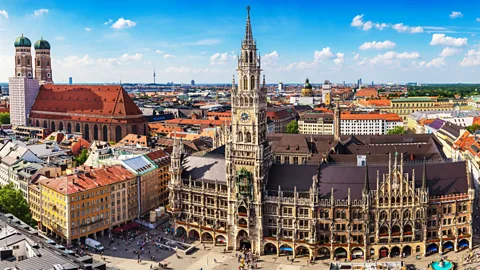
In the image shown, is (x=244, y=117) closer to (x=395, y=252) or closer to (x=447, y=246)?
(x=395, y=252)

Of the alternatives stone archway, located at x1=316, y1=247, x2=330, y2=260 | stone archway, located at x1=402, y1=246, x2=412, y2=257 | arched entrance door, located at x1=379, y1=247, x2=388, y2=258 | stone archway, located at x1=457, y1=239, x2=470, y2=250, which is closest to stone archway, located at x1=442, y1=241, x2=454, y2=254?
stone archway, located at x1=457, y1=239, x2=470, y2=250

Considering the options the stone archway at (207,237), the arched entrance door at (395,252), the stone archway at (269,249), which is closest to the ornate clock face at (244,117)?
the stone archway at (269,249)

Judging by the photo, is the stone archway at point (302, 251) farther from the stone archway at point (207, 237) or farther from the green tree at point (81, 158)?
the green tree at point (81, 158)

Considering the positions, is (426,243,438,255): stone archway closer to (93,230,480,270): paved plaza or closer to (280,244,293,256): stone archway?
(93,230,480,270): paved plaza

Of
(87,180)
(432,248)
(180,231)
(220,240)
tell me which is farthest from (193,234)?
(432,248)

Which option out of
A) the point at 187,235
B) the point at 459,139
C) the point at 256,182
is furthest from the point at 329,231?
the point at 459,139

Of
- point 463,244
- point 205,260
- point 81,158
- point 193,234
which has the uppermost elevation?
point 81,158
